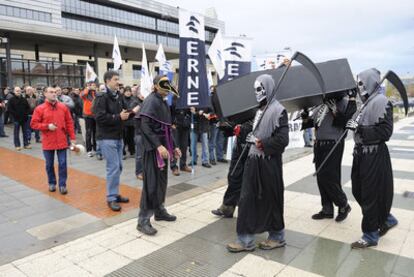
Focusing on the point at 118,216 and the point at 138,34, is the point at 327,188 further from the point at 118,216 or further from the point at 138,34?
→ the point at 138,34

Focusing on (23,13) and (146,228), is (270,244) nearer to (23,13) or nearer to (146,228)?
(146,228)

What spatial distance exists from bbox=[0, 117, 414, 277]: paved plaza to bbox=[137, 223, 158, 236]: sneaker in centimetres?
6

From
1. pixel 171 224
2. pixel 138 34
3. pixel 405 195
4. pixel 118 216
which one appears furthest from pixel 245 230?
pixel 138 34

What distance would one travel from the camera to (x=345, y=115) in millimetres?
4227

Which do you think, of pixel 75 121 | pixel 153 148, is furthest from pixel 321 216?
pixel 75 121

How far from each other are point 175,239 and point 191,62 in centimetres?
366

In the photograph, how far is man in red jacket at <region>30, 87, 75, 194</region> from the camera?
223 inches

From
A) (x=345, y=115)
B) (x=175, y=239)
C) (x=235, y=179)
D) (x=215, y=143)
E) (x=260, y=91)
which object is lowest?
(x=175, y=239)

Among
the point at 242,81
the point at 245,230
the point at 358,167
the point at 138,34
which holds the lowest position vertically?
the point at 245,230

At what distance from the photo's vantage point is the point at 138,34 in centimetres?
6850

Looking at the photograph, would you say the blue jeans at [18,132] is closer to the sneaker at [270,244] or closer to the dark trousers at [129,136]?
the dark trousers at [129,136]

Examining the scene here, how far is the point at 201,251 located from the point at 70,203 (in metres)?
2.69

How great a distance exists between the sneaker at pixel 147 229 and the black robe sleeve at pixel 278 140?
178 centimetres

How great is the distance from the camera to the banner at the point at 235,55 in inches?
301
